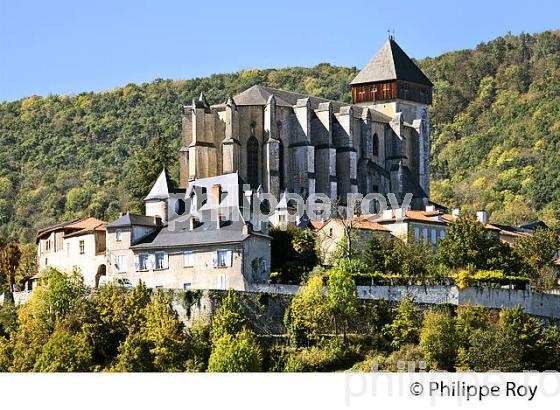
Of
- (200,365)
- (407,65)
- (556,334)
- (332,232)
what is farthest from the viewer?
(407,65)

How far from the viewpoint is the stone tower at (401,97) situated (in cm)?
7756

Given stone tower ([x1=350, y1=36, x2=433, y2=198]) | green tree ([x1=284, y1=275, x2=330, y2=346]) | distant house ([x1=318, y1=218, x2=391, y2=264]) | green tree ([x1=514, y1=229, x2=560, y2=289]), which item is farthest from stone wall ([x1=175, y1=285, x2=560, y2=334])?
stone tower ([x1=350, y1=36, x2=433, y2=198])

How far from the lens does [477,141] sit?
106 metres

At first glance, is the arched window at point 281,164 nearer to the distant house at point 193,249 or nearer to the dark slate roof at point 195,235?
the distant house at point 193,249

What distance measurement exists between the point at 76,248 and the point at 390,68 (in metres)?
30.0

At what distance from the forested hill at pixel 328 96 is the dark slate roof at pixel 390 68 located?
11111mm

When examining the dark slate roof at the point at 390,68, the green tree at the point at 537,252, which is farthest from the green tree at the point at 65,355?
the dark slate roof at the point at 390,68

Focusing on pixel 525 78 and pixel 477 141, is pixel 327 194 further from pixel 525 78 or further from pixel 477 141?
pixel 525 78

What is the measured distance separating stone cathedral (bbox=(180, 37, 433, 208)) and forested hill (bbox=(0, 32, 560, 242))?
1186 cm

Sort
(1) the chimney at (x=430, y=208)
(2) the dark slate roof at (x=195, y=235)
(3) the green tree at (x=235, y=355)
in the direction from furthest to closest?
(1) the chimney at (x=430, y=208)
(2) the dark slate roof at (x=195, y=235)
(3) the green tree at (x=235, y=355)

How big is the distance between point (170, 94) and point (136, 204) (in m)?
45.3

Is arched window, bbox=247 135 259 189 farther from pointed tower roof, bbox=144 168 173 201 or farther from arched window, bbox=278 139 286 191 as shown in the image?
pointed tower roof, bbox=144 168 173 201
